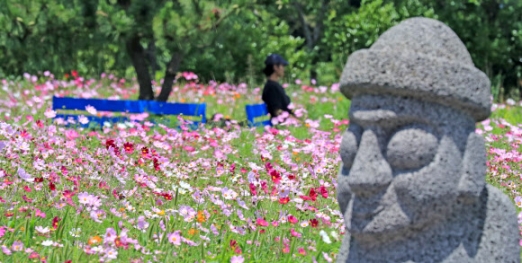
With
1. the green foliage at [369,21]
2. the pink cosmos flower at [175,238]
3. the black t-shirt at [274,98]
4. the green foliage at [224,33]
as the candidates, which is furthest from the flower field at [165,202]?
the green foliage at [369,21]

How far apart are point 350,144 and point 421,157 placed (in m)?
0.32

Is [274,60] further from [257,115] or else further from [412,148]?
[412,148]

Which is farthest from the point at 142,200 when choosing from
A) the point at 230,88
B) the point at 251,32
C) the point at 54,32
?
the point at 251,32

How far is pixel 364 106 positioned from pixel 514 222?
0.74 metres

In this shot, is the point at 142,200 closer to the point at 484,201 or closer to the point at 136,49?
the point at 484,201

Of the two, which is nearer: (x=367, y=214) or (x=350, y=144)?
(x=367, y=214)

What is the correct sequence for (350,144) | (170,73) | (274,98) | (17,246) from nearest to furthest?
(350,144), (17,246), (274,98), (170,73)

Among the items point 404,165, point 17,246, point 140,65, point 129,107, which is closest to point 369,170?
point 404,165

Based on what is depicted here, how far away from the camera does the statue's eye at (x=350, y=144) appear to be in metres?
3.31

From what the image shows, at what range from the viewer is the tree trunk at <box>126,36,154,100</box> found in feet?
38.1

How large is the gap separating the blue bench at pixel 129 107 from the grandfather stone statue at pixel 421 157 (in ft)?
22.3

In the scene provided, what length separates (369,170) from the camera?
10.4ft

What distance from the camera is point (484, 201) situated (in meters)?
3.29

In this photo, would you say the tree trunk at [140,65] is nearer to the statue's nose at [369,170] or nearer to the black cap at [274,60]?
the black cap at [274,60]
